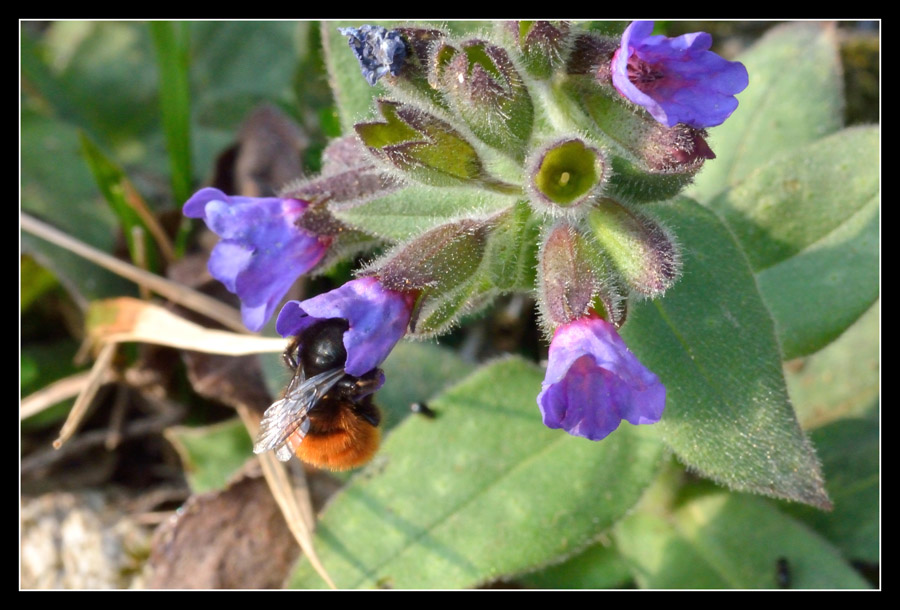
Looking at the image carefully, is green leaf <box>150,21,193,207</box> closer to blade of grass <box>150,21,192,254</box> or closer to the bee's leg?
blade of grass <box>150,21,192,254</box>

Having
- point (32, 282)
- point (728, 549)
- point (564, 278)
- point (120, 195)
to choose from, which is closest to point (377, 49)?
point (564, 278)

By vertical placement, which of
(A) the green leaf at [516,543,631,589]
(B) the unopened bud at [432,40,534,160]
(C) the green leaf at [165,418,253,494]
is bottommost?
(C) the green leaf at [165,418,253,494]

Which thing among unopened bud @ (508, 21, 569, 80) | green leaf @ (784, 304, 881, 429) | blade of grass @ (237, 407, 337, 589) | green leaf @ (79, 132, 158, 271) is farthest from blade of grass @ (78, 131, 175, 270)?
green leaf @ (784, 304, 881, 429)

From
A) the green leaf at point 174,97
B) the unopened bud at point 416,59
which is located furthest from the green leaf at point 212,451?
the unopened bud at point 416,59

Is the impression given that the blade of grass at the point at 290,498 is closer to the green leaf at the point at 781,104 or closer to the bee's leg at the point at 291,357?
the bee's leg at the point at 291,357

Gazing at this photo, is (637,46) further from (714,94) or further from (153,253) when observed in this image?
(153,253)

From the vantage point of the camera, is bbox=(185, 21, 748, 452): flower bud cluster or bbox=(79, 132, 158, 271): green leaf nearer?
bbox=(185, 21, 748, 452): flower bud cluster

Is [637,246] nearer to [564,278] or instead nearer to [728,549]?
[564,278]

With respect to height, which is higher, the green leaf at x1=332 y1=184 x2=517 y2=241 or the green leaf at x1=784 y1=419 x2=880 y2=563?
the green leaf at x1=332 y1=184 x2=517 y2=241

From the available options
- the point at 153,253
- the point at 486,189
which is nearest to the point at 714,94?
the point at 486,189

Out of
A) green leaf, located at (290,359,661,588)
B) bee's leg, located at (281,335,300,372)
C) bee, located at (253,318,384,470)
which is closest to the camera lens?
bee, located at (253,318,384,470)
